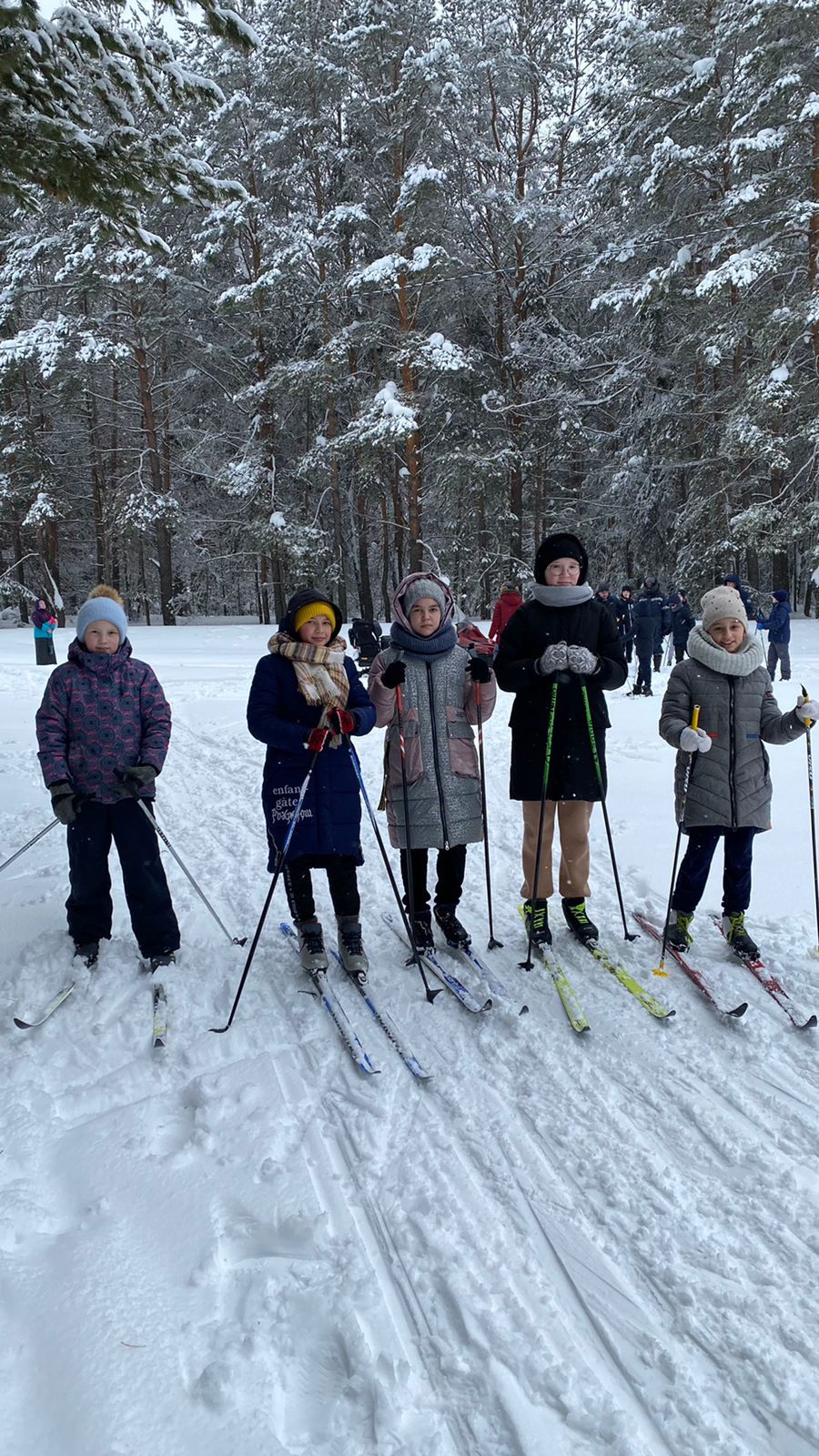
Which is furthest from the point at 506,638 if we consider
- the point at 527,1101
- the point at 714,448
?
the point at 714,448

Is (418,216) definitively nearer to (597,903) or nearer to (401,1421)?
(597,903)

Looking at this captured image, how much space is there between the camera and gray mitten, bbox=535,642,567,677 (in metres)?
4.04

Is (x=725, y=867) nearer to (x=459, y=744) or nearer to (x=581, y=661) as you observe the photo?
(x=581, y=661)

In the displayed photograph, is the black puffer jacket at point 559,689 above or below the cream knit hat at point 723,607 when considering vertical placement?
below

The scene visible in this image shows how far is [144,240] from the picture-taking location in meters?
5.53

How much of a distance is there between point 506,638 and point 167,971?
8.17 feet

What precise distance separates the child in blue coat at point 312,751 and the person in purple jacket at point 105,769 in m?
0.60

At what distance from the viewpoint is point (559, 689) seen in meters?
4.26

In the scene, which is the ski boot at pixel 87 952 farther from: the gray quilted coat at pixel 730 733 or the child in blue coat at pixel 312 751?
the gray quilted coat at pixel 730 733

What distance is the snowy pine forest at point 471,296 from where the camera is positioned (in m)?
15.6

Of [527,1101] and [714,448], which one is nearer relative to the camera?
[527,1101]

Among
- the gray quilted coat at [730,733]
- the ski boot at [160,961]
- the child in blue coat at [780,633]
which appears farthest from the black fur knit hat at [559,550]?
the child in blue coat at [780,633]

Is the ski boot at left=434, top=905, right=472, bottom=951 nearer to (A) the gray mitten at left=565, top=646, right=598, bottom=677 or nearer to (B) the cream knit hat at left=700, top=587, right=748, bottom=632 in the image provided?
(A) the gray mitten at left=565, top=646, right=598, bottom=677

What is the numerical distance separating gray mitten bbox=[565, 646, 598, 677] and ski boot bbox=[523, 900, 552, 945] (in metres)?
1.29
